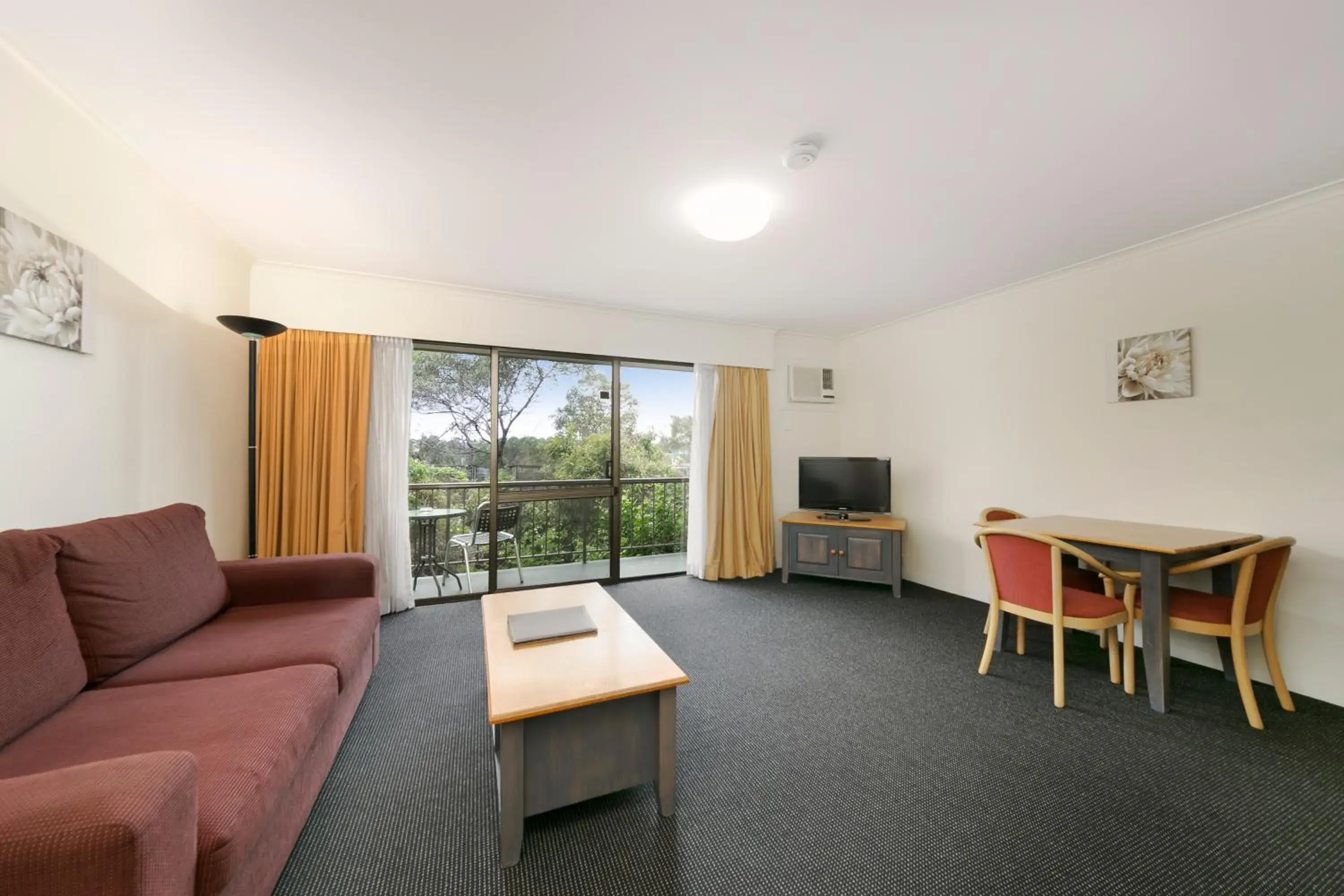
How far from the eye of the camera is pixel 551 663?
1.68 m

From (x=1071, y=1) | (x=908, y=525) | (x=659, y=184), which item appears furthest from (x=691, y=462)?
(x=1071, y=1)

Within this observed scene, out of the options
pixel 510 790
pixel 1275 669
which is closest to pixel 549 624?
pixel 510 790

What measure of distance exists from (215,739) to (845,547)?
394 cm

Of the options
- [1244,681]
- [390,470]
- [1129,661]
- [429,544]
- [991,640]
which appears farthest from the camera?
[429,544]

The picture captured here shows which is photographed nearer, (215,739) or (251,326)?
(215,739)

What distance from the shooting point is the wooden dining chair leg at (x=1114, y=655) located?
2.41 meters

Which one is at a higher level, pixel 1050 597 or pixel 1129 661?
pixel 1050 597

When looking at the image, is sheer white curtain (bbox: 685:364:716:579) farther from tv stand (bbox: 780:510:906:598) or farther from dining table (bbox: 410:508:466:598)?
dining table (bbox: 410:508:466:598)

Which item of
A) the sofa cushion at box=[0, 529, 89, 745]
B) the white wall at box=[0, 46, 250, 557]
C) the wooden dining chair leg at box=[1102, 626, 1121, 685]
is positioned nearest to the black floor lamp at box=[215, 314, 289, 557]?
the white wall at box=[0, 46, 250, 557]

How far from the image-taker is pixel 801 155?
1.91 metres

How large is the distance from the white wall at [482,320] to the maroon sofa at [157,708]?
5.73 ft

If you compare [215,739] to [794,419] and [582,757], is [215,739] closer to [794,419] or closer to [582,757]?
[582,757]

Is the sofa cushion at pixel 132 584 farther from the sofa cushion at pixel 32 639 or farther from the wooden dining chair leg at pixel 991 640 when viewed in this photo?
the wooden dining chair leg at pixel 991 640

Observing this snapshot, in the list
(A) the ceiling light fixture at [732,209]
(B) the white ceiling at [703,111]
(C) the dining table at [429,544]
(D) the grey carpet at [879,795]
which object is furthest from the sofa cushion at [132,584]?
(A) the ceiling light fixture at [732,209]
